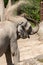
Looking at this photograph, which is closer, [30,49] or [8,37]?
[8,37]

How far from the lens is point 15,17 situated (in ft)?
15.3

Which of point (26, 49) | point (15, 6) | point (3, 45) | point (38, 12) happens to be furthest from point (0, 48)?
point (38, 12)

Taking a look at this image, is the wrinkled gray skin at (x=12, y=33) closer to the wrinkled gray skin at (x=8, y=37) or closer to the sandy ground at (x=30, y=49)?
the wrinkled gray skin at (x=8, y=37)

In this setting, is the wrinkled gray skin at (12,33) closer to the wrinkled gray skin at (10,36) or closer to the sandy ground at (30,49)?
the wrinkled gray skin at (10,36)

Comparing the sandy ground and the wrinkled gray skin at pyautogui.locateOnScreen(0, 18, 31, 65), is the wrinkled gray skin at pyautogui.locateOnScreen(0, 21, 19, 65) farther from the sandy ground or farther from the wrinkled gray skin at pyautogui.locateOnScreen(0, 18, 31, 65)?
the sandy ground

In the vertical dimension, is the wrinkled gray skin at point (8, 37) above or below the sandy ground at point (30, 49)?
above

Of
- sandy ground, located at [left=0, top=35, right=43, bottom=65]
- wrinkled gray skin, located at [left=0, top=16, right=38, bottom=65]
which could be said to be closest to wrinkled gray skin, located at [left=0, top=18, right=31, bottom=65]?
wrinkled gray skin, located at [left=0, top=16, right=38, bottom=65]

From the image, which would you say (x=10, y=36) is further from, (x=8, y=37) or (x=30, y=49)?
(x=30, y=49)

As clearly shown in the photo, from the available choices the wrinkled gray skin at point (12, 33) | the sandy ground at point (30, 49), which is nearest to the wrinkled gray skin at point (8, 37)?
→ the wrinkled gray skin at point (12, 33)

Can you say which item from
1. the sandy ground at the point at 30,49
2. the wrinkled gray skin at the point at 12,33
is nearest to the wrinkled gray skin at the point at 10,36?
the wrinkled gray skin at the point at 12,33

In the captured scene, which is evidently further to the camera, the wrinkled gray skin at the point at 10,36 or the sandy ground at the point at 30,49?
the sandy ground at the point at 30,49

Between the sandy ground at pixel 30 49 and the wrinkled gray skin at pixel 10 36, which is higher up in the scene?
the wrinkled gray skin at pixel 10 36

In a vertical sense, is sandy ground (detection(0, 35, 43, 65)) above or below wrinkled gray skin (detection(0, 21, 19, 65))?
below

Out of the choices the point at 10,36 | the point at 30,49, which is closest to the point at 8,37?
the point at 10,36
